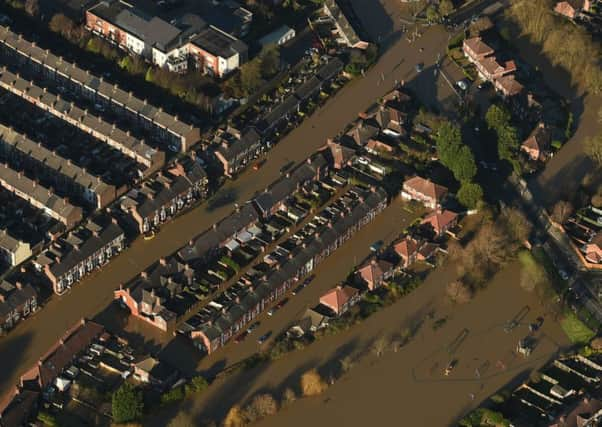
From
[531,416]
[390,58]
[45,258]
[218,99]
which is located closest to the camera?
[531,416]

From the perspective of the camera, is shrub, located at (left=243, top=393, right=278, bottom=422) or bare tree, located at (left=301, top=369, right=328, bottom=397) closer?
shrub, located at (left=243, top=393, right=278, bottom=422)

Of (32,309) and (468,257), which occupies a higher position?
(468,257)

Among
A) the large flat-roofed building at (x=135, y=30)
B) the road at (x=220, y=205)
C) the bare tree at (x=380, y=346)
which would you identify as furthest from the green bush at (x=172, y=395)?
the large flat-roofed building at (x=135, y=30)

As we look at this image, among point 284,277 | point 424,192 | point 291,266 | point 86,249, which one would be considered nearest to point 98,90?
point 86,249

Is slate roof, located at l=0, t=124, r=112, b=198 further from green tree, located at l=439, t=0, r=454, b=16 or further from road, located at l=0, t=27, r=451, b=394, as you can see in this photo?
green tree, located at l=439, t=0, r=454, b=16

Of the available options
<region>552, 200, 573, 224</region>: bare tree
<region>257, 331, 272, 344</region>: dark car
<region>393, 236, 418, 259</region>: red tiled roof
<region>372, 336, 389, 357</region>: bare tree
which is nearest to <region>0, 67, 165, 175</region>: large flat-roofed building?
<region>257, 331, 272, 344</region>: dark car

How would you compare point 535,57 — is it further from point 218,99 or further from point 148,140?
point 148,140

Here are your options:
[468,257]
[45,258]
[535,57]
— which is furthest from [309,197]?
[535,57]
